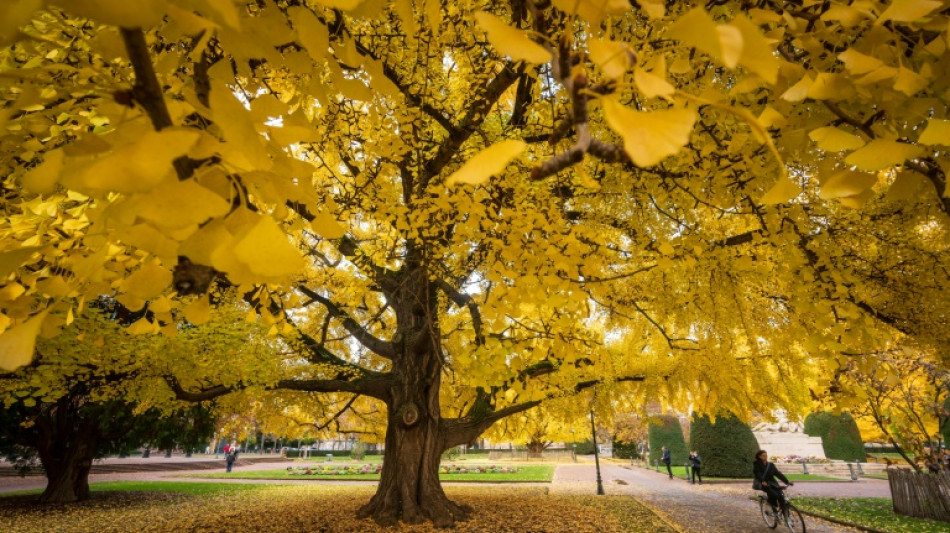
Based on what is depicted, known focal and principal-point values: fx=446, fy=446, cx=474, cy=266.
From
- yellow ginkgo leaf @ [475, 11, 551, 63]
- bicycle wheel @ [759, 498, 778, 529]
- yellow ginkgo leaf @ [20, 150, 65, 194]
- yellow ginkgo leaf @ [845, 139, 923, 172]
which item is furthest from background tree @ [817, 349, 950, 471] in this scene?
yellow ginkgo leaf @ [20, 150, 65, 194]

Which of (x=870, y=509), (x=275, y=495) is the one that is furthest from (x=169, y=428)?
(x=870, y=509)

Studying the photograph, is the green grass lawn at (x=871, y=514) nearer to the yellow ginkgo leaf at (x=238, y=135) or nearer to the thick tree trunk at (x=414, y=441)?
the thick tree trunk at (x=414, y=441)

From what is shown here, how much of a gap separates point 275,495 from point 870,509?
52.0ft

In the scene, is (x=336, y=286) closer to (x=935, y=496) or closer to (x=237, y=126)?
(x=237, y=126)

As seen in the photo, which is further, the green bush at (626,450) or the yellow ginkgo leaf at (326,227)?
the green bush at (626,450)

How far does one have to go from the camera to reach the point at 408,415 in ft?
25.6

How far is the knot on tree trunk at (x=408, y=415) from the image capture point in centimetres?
781

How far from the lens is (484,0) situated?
4273 millimetres

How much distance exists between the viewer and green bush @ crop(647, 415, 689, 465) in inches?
1033

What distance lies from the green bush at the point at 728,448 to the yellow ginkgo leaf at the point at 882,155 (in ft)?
66.8

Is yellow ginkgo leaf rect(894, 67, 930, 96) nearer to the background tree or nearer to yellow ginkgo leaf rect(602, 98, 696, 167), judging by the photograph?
yellow ginkgo leaf rect(602, 98, 696, 167)

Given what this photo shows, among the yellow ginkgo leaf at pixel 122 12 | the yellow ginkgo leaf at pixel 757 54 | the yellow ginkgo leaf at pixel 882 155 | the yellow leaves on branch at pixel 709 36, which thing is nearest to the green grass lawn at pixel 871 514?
the yellow ginkgo leaf at pixel 882 155

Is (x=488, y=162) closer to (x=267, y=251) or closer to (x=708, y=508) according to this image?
(x=267, y=251)

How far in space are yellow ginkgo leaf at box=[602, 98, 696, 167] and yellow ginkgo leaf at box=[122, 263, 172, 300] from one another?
0.99m
